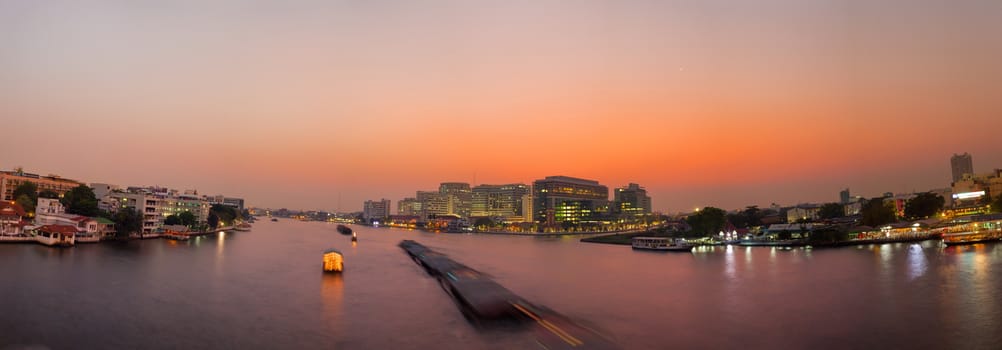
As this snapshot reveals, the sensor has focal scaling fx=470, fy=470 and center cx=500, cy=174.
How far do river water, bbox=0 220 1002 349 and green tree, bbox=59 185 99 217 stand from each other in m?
13.4

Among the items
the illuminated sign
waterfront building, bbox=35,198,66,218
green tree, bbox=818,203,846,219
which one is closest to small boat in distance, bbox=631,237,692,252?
green tree, bbox=818,203,846,219

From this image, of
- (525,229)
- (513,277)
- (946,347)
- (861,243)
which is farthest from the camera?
(525,229)

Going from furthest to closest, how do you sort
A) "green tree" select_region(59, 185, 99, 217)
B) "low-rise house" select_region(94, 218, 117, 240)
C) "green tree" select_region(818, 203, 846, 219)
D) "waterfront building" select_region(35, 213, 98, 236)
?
"green tree" select_region(818, 203, 846, 219), "green tree" select_region(59, 185, 99, 217), "low-rise house" select_region(94, 218, 117, 240), "waterfront building" select_region(35, 213, 98, 236)

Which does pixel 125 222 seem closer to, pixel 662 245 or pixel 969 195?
pixel 662 245

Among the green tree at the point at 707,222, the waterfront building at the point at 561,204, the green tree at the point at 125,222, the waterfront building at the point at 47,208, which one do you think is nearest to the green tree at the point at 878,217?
the green tree at the point at 707,222

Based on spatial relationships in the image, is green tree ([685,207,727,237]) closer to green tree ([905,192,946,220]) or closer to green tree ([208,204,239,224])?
green tree ([905,192,946,220])

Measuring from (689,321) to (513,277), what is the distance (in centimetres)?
1841

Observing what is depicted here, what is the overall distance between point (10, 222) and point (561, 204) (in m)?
146

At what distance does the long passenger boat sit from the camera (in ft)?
193

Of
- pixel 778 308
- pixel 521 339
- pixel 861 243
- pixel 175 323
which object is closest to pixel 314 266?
pixel 175 323

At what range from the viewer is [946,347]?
1706 centimetres

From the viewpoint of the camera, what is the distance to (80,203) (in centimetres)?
5575

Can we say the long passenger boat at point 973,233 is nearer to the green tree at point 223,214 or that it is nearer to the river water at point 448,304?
the river water at point 448,304

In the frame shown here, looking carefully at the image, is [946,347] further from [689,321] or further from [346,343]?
[346,343]
